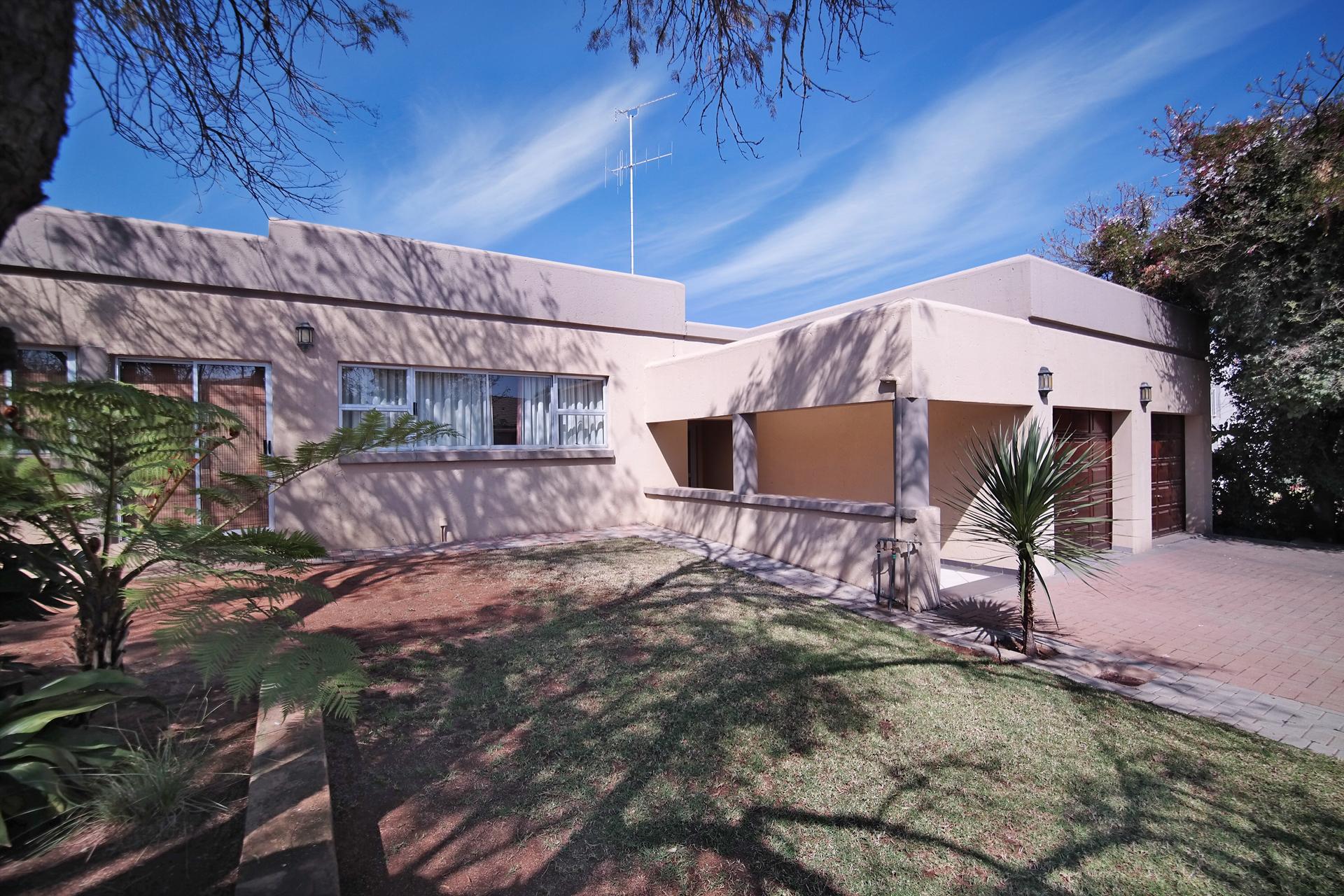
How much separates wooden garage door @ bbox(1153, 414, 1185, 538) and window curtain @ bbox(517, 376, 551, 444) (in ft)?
37.0

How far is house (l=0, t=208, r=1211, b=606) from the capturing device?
25.2 ft

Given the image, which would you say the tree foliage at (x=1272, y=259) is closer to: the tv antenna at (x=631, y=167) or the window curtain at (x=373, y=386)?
the tv antenna at (x=631, y=167)

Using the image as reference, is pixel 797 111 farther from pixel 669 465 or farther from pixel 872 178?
pixel 669 465

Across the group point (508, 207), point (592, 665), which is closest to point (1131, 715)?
point (592, 665)

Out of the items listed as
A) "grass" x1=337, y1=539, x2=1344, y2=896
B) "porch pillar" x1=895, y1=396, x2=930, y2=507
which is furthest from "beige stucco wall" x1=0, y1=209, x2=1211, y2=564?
"grass" x1=337, y1=539, x2=1344, y2=896

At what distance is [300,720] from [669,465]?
942 centimetres

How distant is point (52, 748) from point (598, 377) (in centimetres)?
962

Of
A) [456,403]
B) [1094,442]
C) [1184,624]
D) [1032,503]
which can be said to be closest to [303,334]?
[456,403]

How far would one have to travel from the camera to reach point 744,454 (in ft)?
31.5

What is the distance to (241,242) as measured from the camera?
8734 millimetres

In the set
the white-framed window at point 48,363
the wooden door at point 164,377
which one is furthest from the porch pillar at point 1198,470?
the white-framed window at point 48,363

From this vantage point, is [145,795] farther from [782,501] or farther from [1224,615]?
[1224,615]

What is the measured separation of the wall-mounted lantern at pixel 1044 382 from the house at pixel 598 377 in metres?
0.03

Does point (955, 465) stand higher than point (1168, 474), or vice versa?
point (955, 465)
